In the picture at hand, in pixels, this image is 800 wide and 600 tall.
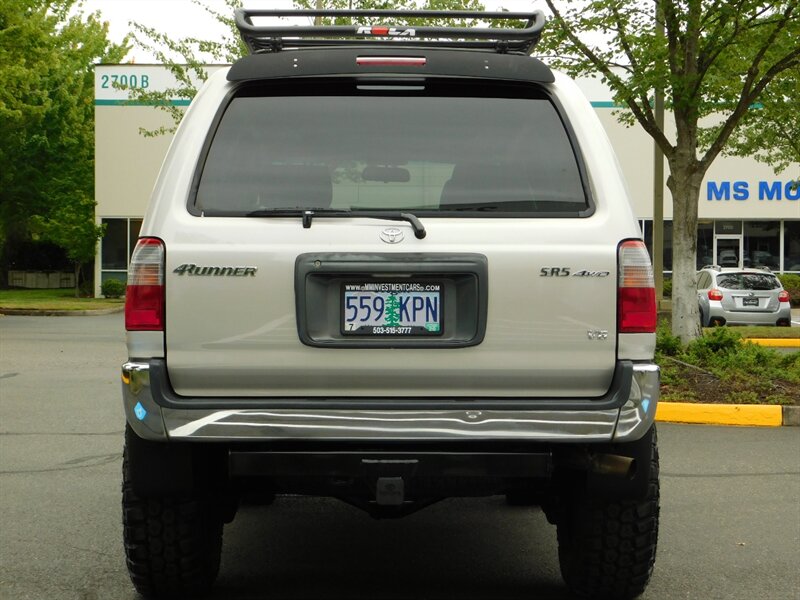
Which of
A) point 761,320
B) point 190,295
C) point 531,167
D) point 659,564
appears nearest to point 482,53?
point 531,167

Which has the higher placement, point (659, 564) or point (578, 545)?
point (578, 545)

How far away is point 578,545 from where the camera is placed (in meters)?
3.94

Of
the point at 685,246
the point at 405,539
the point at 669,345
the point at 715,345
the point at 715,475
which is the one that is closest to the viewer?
the point at 405,539

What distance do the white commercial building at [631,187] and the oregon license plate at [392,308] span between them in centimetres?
3284

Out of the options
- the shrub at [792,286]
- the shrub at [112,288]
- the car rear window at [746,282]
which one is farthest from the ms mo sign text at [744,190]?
the shrub at [112,288]

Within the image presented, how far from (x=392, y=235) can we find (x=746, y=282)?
19.0m

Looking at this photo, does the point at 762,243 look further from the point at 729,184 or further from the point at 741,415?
the point at 741,415

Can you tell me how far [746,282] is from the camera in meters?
21.2

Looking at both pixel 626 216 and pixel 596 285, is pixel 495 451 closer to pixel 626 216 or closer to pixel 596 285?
pixel 596 285

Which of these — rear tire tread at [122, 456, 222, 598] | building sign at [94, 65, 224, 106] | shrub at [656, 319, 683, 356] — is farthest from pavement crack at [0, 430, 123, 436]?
A: building sign at [94, 65, 224, 106]

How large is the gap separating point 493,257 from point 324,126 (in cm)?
79

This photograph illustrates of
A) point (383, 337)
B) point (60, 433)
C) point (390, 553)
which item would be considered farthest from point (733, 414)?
point (383, 337)

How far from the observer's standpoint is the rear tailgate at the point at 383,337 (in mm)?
3467

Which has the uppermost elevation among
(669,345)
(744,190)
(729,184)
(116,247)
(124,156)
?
(124,156)
